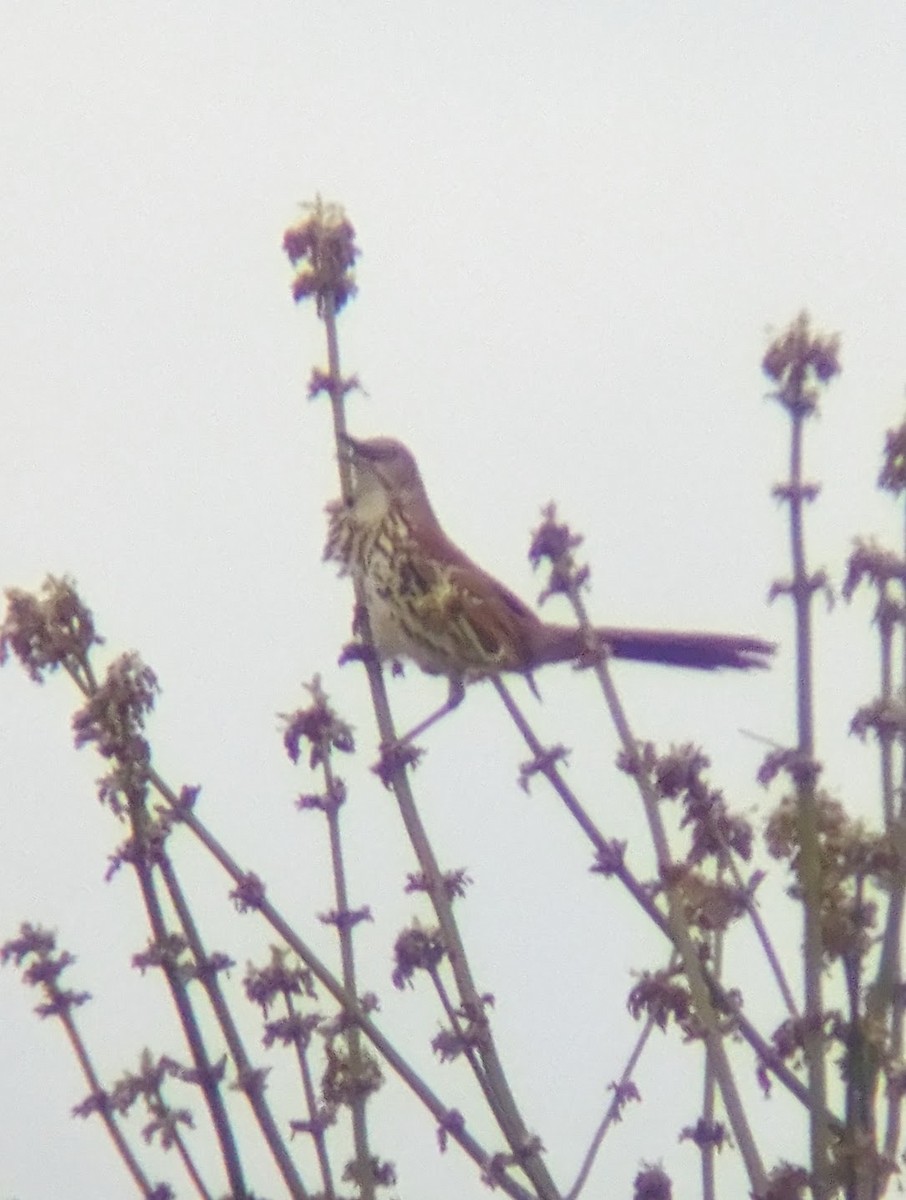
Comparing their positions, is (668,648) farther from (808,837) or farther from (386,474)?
(808,837)

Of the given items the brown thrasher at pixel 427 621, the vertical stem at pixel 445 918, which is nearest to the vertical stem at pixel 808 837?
the vertical stem at pixel 445 918

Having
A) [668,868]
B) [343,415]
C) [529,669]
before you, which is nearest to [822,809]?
[668,868]

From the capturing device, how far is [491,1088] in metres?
2.70

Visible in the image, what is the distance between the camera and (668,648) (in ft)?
16.8

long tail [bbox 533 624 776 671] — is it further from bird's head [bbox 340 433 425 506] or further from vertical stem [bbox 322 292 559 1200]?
vertical stem [bbox 322 292 559 1200]

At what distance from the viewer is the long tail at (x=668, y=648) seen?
4.75 meters

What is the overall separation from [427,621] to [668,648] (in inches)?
39.2

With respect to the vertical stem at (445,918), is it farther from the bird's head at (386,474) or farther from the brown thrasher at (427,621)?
the bird's head at (386,474)

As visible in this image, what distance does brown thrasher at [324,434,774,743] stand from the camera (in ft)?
15.4

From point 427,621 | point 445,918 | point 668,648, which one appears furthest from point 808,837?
point 668,648

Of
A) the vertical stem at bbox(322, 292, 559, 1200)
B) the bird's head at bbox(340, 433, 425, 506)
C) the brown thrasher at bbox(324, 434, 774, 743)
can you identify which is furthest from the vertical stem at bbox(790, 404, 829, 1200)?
the bird's head at bbox(340, 433, 425, 506)

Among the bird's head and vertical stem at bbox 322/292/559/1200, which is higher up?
the bird's head

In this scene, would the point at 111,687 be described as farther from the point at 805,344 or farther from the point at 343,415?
the point at 805,344

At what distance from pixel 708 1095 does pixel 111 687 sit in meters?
1.05
